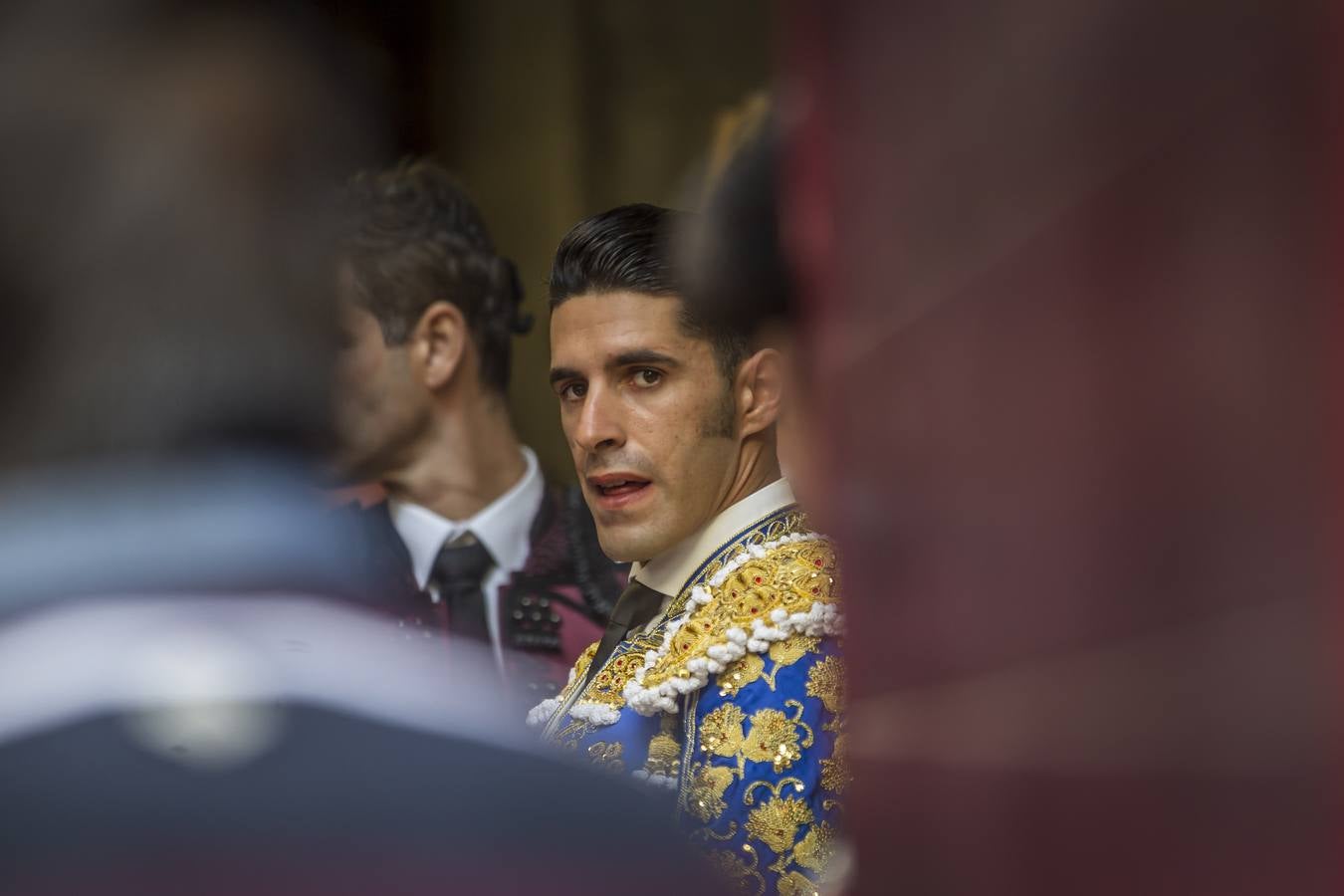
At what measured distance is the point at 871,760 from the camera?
2061mm

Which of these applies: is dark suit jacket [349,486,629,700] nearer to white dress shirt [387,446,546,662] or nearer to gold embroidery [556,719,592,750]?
white dress shirt [387,446,546,662]

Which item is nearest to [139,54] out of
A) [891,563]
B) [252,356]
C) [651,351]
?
[252,356]

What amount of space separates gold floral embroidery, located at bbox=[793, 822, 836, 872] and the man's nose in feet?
1.90

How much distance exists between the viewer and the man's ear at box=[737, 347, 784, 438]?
227cm

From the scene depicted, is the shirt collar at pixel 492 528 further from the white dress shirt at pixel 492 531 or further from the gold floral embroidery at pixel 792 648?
the gold floral embroidery at pixel 792 648

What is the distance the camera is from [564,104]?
292cm

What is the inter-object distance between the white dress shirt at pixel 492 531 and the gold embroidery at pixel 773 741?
84cm

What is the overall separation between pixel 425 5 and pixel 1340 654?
1795 mm

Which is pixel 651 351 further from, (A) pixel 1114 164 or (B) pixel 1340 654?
(B) pixel 1340 654

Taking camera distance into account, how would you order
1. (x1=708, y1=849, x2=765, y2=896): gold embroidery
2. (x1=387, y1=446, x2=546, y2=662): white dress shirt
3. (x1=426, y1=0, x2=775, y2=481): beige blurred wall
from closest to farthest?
(x1=708, y1=849, x2=765, y2=896): gold embroidery < (x1=426, y1=0, x2=775, y2=481): beige blurred wall < (x1=387, y1=446, x2=546, y2=662): white dress shirt

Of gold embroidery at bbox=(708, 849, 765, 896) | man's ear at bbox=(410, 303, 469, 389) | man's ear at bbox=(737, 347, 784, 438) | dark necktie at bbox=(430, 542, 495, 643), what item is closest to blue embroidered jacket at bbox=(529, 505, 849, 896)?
gold embroidery at bbox=(708, 849, 765, 896)

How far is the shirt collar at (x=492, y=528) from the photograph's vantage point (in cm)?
286

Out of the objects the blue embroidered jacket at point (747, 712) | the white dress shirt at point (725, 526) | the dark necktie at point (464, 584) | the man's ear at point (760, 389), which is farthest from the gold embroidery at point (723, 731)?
the dark necktie at point (464, 584)

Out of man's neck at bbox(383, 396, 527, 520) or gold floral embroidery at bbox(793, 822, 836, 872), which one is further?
man's neck at bbox(383, 396, 527, 520)
